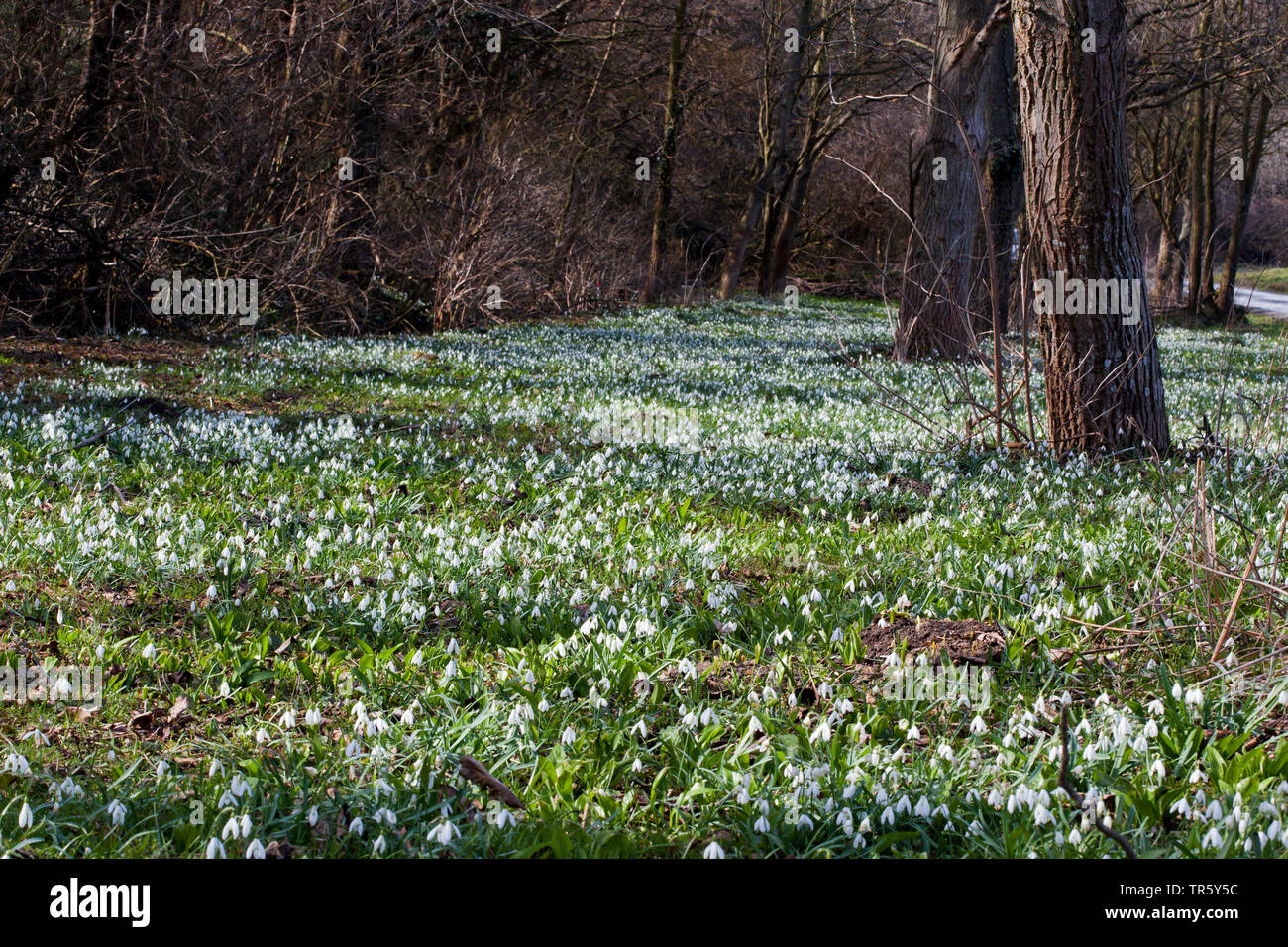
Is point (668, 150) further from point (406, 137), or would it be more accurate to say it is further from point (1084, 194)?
point (1084, 194)

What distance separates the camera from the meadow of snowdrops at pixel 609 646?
272cm

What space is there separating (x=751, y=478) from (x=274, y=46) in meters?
12.7

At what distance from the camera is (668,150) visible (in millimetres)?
26969

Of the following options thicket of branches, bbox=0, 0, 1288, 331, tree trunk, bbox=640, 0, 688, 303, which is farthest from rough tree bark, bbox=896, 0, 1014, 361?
tree trunk, bbox=640, 0, 688, 303

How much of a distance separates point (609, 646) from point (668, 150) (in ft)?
82.2

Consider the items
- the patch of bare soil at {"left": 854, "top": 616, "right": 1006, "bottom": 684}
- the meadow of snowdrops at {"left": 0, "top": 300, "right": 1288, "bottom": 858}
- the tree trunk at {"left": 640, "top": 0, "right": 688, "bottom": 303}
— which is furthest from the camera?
the tree trunk at {"left": 640, "top": 0, "right": 688, "bottom": 303}

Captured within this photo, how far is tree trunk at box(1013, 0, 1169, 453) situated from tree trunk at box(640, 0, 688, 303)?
1993cm

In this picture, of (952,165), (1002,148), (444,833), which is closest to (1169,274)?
(1002,148)

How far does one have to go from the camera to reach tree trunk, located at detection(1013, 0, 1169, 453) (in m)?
6.87

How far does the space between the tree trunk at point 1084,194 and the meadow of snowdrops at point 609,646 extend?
0.70 m

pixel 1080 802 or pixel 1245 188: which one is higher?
pixel 1245 188

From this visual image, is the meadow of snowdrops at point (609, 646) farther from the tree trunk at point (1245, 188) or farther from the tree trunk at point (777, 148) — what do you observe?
the tree trunk at point (777, 148)

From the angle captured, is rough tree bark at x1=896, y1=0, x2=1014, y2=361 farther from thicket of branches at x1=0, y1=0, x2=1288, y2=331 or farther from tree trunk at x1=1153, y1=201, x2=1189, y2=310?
tree trunk at x1=1153, y1=201, x2=1189, y2=310
